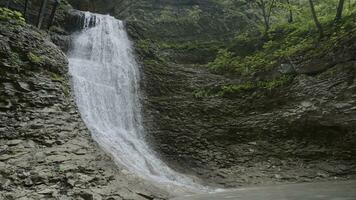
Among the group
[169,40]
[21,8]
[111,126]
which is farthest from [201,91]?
[21,8]

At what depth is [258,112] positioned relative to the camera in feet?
45.9

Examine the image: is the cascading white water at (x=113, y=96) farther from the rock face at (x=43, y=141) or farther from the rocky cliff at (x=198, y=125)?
the rock face at (x=43, y=141)

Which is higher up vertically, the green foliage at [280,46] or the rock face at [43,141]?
the green foliage at [280,46]

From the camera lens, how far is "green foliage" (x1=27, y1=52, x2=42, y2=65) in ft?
37.3

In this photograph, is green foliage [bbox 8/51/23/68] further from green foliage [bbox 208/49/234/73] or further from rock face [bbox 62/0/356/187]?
green foliage [bbox 208/49/234/73]

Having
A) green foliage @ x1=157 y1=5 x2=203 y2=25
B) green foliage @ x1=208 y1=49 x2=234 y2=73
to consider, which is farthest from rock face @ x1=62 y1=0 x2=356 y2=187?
green foliage @ x1=157 y1=5 x2=203 y2=25

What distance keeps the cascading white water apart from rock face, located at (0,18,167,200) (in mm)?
1343

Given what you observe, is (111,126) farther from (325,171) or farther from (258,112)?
(325,171)

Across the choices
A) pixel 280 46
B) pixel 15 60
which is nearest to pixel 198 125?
pixel 280 46

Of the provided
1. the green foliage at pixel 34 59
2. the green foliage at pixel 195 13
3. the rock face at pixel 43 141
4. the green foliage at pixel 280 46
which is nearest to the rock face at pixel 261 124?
the green foliage at pixel 280 46

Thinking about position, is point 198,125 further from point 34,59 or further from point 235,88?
point 34,59

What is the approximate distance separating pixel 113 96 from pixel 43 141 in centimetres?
629

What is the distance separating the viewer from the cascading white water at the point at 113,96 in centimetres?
1179

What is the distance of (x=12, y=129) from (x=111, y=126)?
16.1 feet
